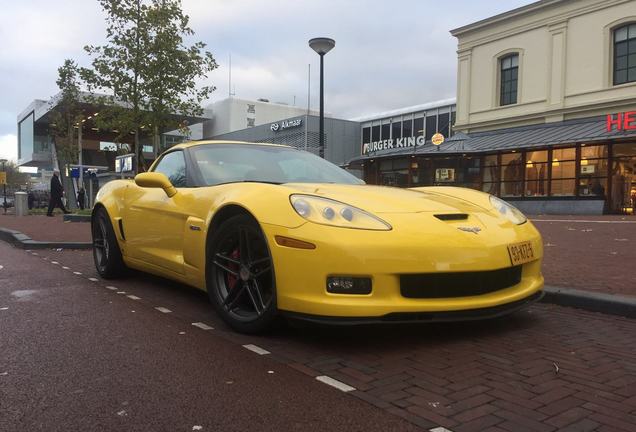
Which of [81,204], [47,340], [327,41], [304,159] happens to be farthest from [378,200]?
[81,204]

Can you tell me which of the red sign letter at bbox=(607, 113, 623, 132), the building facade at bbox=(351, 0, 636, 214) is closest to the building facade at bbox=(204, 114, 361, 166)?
the building facade at bbox=(351, 0, 636, 214)

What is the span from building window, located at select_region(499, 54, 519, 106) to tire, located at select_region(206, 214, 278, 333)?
2486 cm

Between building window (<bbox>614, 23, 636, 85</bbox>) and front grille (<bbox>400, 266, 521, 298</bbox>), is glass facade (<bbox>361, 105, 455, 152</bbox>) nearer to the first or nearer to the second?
building window (<bbox>614, 23, 636, 85</bbox>)

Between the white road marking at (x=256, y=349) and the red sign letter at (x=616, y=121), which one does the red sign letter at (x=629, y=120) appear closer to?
the red sign letter at (x=616, y=121)

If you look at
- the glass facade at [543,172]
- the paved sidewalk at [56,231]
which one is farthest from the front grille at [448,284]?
the glass facade at [543,172]

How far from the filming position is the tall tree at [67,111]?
26.8m

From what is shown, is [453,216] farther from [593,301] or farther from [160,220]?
[160,220]

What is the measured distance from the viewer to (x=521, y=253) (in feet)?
11.4

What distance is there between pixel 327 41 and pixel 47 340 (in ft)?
34.4

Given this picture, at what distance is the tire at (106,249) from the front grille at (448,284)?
3.55 meters

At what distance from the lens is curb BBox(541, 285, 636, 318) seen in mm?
3994

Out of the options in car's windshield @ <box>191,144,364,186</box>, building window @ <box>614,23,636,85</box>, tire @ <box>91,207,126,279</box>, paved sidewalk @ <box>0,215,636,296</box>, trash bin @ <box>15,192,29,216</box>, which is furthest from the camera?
trash bin @ <box>15,192,29,216</box>

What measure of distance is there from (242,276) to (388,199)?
1.10 metres

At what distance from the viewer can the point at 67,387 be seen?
8.48ft
